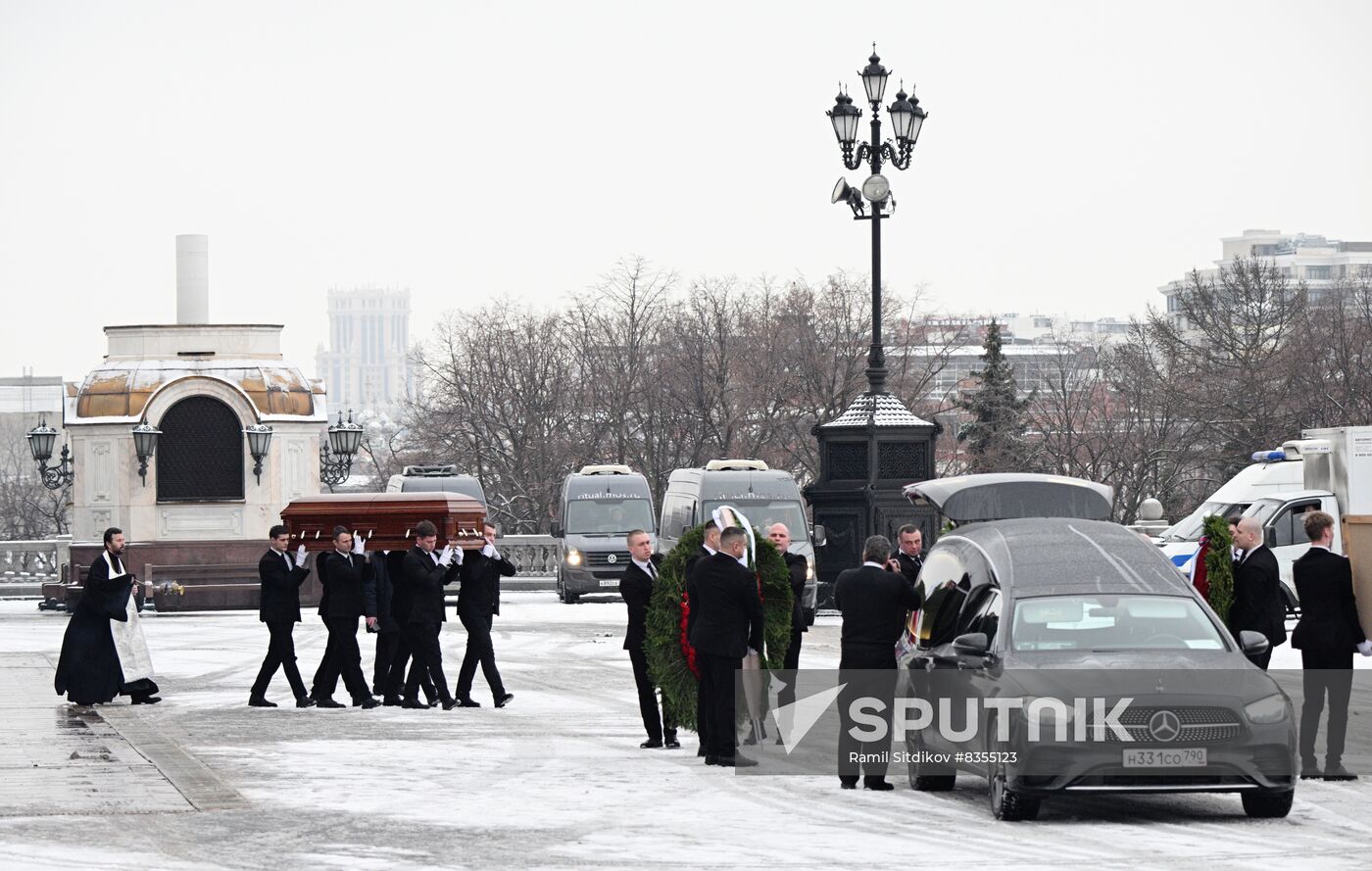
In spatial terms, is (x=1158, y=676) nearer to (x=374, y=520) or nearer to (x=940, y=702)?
(x=940, y=702)

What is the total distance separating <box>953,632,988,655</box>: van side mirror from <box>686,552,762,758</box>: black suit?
2476mm

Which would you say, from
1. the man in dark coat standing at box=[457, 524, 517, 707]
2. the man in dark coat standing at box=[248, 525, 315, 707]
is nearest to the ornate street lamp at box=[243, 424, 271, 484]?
the man in dark coat standing at box=[248, 525, 315, 707]

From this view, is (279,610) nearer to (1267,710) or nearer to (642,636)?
(642,636)

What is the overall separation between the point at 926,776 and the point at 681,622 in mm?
2984

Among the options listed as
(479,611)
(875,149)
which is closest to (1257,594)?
(479,611)

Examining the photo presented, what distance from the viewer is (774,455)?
6588 centimetres

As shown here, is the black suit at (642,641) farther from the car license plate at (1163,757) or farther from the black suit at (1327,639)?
the car license plate at (1163,757)

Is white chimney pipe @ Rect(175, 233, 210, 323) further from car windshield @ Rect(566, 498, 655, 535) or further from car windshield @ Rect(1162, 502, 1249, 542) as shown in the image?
car windshield @ Rect(1162, 502, 1249, 542)

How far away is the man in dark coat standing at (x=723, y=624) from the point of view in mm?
14789

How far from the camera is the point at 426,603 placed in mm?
19609

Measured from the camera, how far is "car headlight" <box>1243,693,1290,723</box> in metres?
11.8

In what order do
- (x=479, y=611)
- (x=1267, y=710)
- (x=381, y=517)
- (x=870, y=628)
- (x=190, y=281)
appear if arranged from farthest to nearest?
(x=190, y=281)
(x=381, y=517)
(x=479, y=611)
(x=870, y=628)
(x=1267, y=710)

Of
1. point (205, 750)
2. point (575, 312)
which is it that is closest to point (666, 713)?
point (205, 750)

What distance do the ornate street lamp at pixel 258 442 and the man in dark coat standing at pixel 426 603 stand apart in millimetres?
20794
